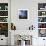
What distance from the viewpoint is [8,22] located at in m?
6.93

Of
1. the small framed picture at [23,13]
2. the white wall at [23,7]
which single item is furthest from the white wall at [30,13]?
the small framed picture at [23,13]

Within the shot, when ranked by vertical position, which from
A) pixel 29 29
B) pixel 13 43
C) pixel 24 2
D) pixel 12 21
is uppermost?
pixel 24 2

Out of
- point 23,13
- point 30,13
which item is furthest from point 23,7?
point 30,13

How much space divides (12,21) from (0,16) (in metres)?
0.75

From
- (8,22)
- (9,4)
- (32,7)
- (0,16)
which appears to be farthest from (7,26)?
(32,7)

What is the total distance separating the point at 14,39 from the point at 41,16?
76.3 inches

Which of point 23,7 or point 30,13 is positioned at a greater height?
point 23,7

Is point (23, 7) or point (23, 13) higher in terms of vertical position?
point (23, 7)

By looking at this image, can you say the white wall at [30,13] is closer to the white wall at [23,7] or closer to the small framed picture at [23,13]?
the white wall at [23,7]

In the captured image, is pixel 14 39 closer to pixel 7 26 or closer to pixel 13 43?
pixel 13 43

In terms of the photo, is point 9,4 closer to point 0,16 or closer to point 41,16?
point 0,16

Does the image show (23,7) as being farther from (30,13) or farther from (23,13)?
(30,13)

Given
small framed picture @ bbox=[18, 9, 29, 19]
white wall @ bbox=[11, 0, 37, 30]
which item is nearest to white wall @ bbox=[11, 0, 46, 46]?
white wall @ bbox=[11, 0, 37, 30]

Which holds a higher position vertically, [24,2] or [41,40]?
[24,2]
